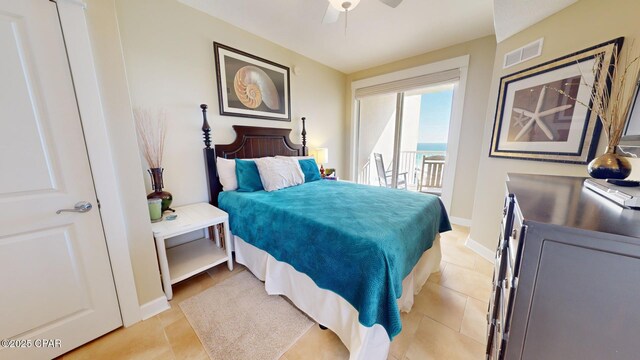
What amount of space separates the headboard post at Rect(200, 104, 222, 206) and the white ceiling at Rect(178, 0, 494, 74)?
3.83ft

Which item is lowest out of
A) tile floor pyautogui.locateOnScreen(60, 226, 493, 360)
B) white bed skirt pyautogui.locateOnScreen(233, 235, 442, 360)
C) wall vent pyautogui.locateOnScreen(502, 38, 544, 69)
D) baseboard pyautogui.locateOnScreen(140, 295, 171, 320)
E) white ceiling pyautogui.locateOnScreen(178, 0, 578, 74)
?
tile floor pyautogui.locateOnScreen(60, 226, 493, 360)

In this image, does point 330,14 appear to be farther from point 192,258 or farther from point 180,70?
point 192,258

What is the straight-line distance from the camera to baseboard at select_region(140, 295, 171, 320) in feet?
4.94

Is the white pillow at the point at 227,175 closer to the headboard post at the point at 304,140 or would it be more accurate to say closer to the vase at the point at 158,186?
the vase at the point at 158,186

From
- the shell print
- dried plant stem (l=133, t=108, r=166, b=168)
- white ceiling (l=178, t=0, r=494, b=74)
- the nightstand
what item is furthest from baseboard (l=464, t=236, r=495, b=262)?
dried plant stem (l=133, t=108, r=166, b=168)

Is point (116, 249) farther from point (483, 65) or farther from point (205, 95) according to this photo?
point (483, 65)

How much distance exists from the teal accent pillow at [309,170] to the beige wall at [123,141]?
5.88ft

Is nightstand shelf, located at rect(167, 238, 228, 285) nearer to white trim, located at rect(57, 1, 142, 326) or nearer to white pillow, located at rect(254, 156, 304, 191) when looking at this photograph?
white trim, located at rect(57, 1, 142, 326)

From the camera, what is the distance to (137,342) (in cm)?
134

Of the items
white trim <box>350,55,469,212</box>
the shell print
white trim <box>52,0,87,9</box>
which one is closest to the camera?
white trim <box>52,0,87,9</box>

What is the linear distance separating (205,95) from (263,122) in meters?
0.78

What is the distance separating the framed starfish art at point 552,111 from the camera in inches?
59.9

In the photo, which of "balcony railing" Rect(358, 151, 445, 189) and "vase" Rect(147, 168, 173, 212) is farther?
"balcony railing" Rect(358, 151, 445, 189)

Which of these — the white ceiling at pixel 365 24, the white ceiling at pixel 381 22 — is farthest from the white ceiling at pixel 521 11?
the white ceiling at pixel 365 24
